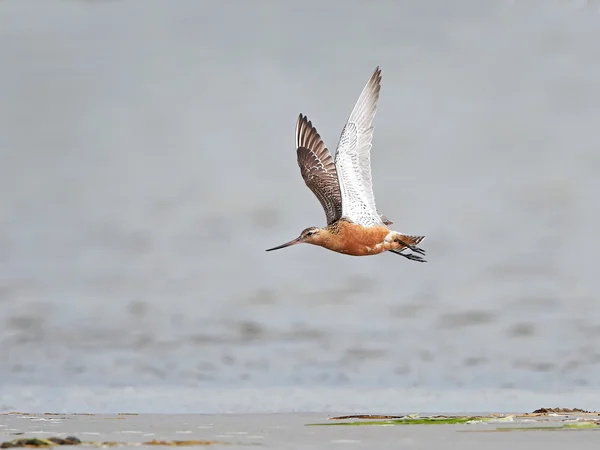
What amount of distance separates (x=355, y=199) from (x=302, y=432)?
13.8ft

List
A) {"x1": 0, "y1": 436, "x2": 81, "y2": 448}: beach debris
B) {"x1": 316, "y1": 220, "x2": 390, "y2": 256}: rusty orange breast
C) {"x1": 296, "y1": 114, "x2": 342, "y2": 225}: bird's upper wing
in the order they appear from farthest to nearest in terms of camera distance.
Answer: {"x1": 296, "y1": 114, "x2": 342, "y2": 225}: bird's upper wing < {"x1": 316, "y1": 220, "x2": 390, "y2": 256}: rusty orange breast < {"x1": 0, "y1": 436, "x2": 81, "y2": 448}: beach debris

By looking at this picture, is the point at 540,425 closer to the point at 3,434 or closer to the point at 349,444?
the point at 349,444

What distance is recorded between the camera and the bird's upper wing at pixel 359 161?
77.5 ft

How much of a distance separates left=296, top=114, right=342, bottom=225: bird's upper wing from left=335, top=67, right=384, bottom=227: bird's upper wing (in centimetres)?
92

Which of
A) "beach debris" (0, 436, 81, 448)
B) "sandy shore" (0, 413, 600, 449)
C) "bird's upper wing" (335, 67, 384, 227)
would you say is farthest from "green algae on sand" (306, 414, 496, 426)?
"beach debris" (0, 436, 81, 448)

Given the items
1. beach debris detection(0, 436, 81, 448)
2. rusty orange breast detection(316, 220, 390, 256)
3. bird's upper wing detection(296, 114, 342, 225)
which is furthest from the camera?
bird's upper wing detection(296, 114, 342, 225)

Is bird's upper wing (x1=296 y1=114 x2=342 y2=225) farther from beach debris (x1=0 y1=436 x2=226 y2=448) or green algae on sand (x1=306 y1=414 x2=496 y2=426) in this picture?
beach debris (x1=0 y1=436 x2=226 y2=448)

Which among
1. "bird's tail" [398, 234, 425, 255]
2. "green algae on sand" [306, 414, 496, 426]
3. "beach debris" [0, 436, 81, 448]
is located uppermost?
"bird's tail" [398, 234, 425, 255]

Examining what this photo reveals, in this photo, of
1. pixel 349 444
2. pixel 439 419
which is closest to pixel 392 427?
pixel 439 419

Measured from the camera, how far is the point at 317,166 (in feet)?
85.4

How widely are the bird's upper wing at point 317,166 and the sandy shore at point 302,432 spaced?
423cm

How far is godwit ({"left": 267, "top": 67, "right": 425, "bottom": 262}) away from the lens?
23.3m

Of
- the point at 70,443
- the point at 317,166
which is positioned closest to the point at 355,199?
the point at 317,166

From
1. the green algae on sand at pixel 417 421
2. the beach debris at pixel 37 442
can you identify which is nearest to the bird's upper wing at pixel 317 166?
the green algae on sand at pixel 417 421
